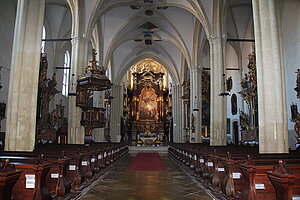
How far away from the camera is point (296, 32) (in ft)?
43.6

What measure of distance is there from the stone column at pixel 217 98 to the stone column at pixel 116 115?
15.4 meters

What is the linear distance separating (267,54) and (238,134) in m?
15.9

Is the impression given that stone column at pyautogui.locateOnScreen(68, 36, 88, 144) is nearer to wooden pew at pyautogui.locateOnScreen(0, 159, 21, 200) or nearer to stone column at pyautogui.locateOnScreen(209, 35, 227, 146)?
stone column at pyautogui.locateOnScreen(209, 35, 227, 146)

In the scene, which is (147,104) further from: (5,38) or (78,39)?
(5,38)

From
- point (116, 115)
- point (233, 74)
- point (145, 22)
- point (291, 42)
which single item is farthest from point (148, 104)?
point (291, 42)

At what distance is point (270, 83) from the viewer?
24.1ft

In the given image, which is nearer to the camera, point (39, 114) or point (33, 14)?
point (33, 14)

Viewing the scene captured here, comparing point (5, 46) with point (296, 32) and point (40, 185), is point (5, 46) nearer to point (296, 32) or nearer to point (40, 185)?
point (40, 185)

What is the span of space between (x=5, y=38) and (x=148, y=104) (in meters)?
22.2

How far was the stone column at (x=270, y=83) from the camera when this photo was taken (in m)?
7.15

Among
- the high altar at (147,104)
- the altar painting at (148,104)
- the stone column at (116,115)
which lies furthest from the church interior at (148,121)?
the altar painting at (148,104)

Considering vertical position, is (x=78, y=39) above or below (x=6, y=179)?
above

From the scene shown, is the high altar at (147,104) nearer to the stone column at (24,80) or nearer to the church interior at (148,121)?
the church interior at (148,121)

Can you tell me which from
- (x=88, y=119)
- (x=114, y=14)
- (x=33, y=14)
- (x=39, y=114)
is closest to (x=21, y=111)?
(x=33, y=14)
